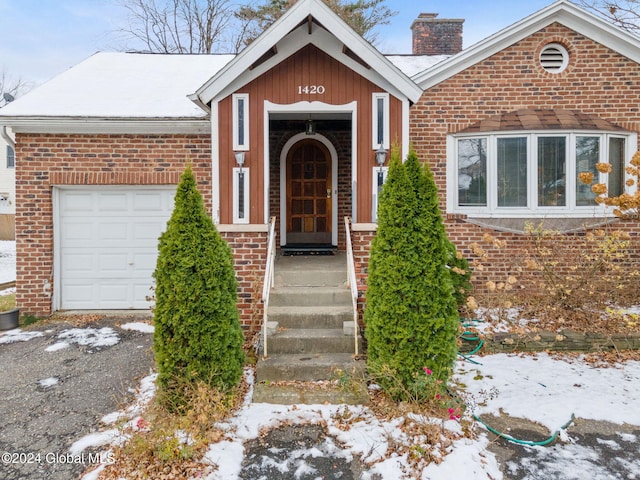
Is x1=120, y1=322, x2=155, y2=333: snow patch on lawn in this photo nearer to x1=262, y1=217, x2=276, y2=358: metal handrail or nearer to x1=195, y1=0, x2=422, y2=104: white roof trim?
x1=262, y1=217, x2=276, y2=358: metal handrail

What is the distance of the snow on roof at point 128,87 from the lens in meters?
6.92

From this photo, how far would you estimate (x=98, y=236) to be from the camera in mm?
7395

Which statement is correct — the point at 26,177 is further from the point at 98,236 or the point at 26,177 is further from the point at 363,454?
the point at 363,454

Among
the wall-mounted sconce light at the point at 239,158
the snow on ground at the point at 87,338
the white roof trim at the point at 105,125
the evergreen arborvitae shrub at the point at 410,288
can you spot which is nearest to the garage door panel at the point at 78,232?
the white roof trim at the point at 105,125

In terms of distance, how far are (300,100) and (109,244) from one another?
4420 mm

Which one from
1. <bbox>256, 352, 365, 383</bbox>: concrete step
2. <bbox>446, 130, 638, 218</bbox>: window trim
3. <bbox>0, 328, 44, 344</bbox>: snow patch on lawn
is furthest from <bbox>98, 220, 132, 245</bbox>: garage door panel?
<bbox>446, 130, 638, 218</bbox>: window trim

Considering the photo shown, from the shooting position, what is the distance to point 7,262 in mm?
13961

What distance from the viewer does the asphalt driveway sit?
3.41m

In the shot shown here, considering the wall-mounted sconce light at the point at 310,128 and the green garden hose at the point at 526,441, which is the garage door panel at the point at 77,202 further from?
the green garden hose at the point at 526,441

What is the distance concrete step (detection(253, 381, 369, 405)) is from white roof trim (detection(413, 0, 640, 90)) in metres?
5.50

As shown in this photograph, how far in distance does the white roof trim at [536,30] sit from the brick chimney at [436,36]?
344 cm

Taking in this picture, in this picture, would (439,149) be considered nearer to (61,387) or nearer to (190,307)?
(190,307)

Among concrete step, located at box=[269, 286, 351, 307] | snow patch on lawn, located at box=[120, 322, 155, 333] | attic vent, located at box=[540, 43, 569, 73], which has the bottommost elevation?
snow patch on lawn, located at box=[120, 322, 155, 333]

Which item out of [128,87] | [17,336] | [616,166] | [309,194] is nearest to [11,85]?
[128,87]
